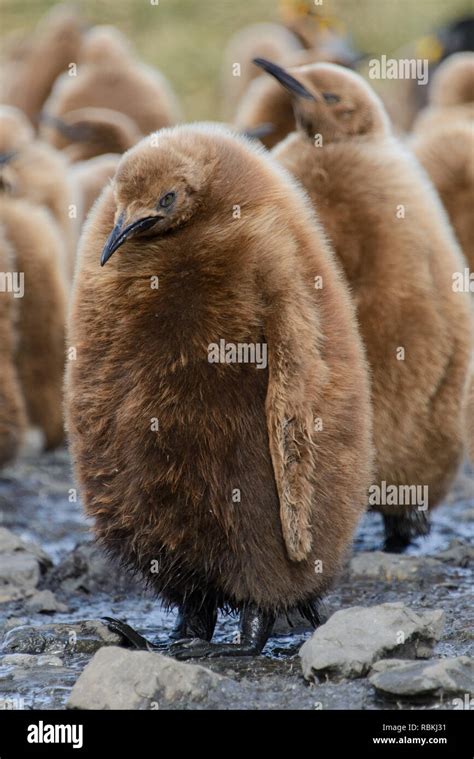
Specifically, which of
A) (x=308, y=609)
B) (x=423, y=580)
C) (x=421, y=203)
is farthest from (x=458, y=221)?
(x=308, y=609)

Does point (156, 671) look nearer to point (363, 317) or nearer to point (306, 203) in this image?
point (306, 203)

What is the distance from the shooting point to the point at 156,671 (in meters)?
3.34

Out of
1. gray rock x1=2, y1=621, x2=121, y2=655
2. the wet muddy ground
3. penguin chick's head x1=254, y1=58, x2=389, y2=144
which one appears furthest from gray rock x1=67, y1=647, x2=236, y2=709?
penguin chick's head x1=254, y1=58, x2=389, y2=144

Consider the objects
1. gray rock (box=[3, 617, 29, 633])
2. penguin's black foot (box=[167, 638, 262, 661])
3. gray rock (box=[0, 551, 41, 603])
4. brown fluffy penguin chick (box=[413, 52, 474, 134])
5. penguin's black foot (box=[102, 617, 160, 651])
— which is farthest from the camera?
brown fluffy penguin chick (box=[413, 52, 474, 134])

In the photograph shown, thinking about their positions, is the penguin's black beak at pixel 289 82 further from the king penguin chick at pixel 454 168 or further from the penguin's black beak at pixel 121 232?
the penguin's black beak at pixel 121 232

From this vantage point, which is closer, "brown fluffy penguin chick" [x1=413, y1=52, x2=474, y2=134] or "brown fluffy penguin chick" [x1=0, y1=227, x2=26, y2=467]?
"brown fluffy penguin chick" [x1=0, y1=227, x2=26, y2=467]

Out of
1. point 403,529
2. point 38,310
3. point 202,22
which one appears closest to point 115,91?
point 38,310

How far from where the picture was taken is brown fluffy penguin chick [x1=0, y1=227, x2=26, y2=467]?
5.84 m

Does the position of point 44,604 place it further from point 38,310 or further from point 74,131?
point 74,131

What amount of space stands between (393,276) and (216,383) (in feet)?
3.85

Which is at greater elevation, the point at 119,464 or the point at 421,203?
the point at 421,203

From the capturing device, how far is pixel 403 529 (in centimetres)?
505

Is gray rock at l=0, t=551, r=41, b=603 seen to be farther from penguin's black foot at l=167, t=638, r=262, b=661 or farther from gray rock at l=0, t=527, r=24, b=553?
penguin's black foot at l=167, t=638, r=262, b=661
